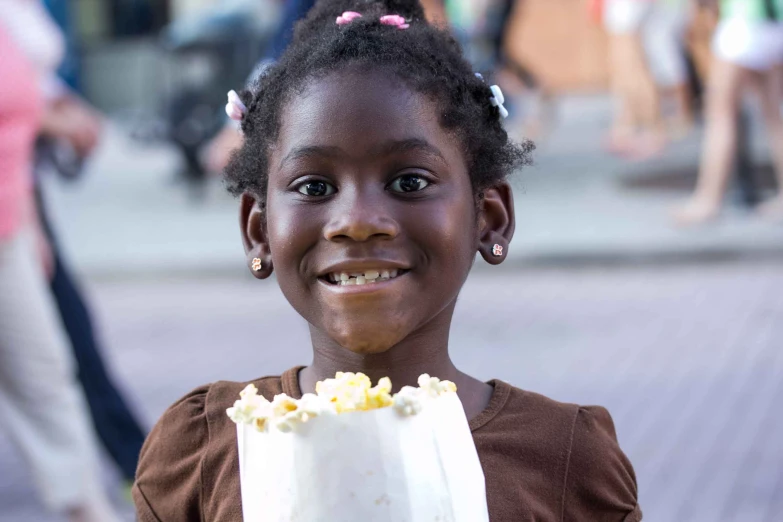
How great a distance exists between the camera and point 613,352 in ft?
20.8

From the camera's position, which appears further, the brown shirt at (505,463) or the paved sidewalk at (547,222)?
the paved sidewalk at (547,222)

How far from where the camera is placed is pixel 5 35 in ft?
12.0

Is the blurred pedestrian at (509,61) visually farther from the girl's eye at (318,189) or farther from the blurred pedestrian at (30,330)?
the girl's eye at (318,189)

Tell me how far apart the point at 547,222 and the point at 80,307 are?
18.8 feet

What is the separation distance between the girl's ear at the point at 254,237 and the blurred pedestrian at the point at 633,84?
9605mm

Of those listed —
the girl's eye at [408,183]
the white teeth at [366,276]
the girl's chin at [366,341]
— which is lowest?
the girl's chin at [366,341]

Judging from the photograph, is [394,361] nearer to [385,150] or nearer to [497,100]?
[385,150]

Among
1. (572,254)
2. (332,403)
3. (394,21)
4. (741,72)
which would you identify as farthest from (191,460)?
(572,254)

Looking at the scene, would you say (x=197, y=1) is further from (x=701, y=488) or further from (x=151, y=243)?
(x=701, y=488)

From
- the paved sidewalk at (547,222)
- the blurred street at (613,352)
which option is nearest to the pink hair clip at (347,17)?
the blurred street at (613,352)

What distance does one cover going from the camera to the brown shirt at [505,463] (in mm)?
1890

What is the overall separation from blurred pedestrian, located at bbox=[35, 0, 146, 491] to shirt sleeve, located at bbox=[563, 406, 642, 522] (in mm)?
2842

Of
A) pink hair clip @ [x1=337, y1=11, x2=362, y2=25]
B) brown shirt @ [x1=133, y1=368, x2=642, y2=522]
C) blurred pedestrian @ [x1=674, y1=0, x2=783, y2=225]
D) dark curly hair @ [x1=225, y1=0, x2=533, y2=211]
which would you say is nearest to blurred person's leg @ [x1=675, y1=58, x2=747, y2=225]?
blurred pedestrian @ [x1=674, y1=0, x2=783, y2=225]

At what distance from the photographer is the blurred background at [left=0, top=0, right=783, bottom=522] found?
15.8 ft
